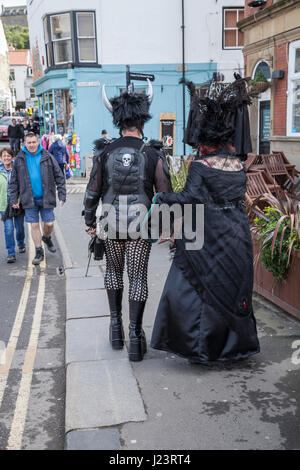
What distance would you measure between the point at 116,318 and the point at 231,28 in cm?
1990

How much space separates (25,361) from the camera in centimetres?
463

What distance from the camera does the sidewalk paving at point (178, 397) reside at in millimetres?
3160

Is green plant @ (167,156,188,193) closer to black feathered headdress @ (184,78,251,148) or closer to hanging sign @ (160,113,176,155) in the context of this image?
black feathered headdress @ (184,78,251,148)

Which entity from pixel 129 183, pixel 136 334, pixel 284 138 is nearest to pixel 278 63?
pixel 284 138

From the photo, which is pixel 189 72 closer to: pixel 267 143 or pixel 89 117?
pixel 89 117

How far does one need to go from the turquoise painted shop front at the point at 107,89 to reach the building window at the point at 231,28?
1.19 meters

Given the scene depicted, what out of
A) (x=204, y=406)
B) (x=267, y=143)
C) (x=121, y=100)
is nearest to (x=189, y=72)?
(x=267, y=143)

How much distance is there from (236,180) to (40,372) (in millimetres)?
2267

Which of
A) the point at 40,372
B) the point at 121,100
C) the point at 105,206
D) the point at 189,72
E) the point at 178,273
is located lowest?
the point at 40,372

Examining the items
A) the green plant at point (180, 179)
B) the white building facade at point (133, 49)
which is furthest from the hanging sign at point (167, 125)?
the green plant at point (180, 179)

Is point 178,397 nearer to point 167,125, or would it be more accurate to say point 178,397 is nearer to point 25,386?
point 25,386

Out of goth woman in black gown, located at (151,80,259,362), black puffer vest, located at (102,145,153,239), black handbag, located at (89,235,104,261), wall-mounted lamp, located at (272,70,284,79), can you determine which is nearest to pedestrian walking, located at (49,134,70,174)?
wall-mounted lamp, located at (272,70,284,79)

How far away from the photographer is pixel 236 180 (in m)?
3.91
